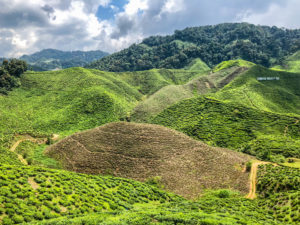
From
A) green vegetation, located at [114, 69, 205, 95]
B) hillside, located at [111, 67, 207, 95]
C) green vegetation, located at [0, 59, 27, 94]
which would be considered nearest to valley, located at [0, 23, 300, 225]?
green vegetation, located at [0, 59, 27, 94]

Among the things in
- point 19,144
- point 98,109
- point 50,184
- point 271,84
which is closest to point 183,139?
point 50,184

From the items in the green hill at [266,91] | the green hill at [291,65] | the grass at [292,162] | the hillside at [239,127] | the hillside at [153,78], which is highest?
the green hill at [291,65]

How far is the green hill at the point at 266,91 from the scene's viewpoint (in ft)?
263

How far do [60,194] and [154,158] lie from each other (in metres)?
18.7

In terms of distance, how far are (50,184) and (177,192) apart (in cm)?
1747

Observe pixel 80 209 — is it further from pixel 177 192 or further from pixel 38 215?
pixel 177 192

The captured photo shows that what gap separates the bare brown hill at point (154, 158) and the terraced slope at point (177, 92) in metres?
34.1

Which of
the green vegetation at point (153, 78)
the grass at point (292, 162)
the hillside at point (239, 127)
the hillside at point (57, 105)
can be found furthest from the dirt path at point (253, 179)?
the green vegetation at point (153, 78)

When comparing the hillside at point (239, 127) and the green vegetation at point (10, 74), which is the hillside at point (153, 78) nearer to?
the hillside at point (239, 127)

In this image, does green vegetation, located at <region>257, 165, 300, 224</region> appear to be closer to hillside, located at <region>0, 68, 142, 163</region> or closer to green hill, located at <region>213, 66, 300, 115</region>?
green hill, located at <region>213, 66, 300, 115</region>

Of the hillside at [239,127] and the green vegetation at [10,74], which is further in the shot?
the green vegetation at [10,74]

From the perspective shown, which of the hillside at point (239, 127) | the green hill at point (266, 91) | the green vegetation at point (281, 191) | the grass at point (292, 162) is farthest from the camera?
the green hill at point (266, 91)

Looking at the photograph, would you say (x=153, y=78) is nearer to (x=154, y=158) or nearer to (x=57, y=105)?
(x=57, y=105)

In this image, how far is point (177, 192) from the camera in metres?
29.4
